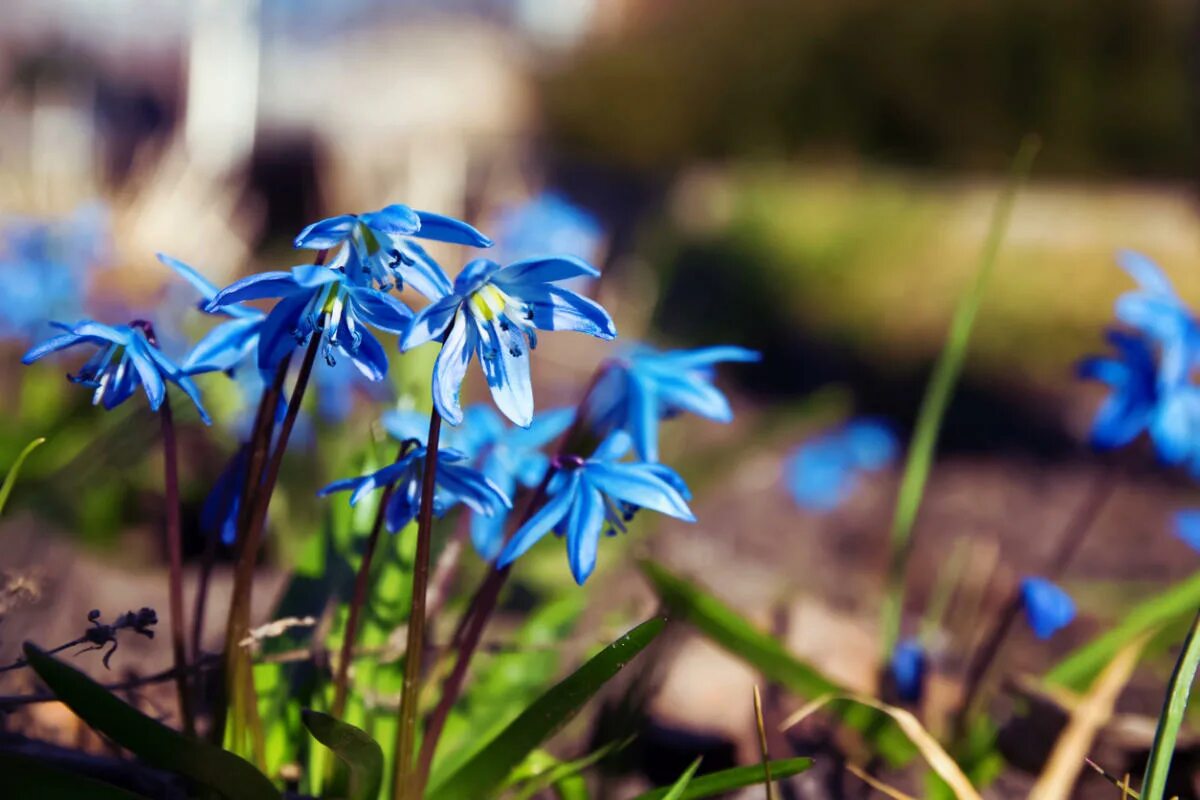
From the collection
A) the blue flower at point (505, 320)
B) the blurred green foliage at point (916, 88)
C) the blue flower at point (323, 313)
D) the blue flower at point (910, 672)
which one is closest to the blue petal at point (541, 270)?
the blue flower at point (505, 320)

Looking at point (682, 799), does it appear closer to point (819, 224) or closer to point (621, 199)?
point (819, 224)

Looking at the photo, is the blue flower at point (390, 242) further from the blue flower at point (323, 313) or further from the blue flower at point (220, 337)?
the blue flower at point (220, 337)

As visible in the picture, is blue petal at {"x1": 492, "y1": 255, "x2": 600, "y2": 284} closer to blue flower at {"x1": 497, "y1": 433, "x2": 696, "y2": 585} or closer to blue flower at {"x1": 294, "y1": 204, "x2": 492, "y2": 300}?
blue flower at {"x1": 294, "y1": 204, "x2": 492, "y2": 300}

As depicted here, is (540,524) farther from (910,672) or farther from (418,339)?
(910,672)

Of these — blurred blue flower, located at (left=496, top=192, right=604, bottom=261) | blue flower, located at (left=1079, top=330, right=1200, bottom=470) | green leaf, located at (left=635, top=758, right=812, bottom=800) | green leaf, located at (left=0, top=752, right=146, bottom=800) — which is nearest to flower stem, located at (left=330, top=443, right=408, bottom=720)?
green leaf, located at (left=0, top=752, right=146, bottom=800)

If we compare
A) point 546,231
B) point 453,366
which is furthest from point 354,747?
point 546,231

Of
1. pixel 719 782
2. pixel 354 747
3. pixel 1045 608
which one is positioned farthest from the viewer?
pixel 1045 608

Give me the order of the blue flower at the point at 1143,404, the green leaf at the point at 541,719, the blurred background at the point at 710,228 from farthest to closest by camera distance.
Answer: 1. the blurred background at the point at 710,228
2. the blue flower at the point at 1143,404
3. the green leaf at the point at 541,719
